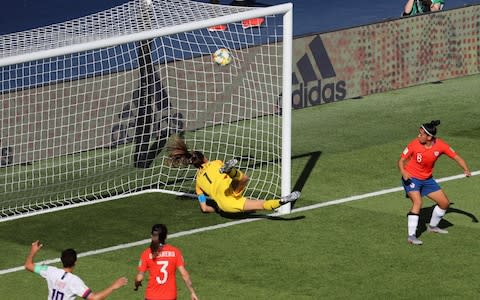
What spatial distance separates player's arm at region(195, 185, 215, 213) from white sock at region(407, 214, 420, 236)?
3478 mm

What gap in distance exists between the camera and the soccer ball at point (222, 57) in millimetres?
25672

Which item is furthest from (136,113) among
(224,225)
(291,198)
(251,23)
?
(291,198)

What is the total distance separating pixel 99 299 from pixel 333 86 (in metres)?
15.5

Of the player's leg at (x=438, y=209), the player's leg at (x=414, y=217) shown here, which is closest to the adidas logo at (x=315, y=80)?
the player's leg at (x=438, y=209)

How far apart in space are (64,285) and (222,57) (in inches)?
452

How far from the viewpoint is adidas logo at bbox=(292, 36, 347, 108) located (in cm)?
2902

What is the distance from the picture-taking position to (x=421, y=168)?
65.0 feet

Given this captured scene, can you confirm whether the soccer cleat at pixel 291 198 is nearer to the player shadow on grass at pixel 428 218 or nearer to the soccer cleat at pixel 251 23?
the player shadow on grass at pixel 428 218

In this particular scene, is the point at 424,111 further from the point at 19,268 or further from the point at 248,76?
the point at 19,268

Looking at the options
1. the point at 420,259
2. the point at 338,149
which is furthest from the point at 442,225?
the point at 338,149

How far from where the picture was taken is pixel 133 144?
81.7 ft

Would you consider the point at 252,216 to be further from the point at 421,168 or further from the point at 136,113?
the point at 136,113

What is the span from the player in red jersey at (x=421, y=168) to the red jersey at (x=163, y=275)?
5.05 meters

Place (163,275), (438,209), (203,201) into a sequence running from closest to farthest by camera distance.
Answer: (163,275), (438,209), (203,201)
